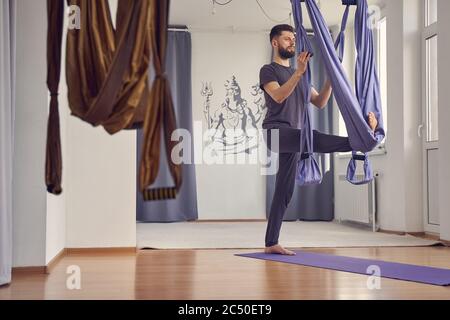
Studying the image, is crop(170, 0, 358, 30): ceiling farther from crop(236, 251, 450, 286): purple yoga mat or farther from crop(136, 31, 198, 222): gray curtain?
crop(236, 251, 450, 286): purple yoga mat

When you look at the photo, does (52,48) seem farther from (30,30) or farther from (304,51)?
(304,51)

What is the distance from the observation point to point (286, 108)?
3.52 m

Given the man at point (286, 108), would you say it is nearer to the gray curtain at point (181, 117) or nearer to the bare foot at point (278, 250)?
the bare foot at point (278, 250)

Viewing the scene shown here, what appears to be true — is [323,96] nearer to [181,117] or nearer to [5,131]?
[5,131]

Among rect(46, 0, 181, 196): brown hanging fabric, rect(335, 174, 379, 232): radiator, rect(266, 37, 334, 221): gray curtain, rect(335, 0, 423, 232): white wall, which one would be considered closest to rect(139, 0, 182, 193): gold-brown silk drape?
rect(46, 0, 181, 196): brown hanging fabric

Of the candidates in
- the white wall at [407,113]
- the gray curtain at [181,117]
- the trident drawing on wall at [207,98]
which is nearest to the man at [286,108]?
the white wall at [407,113]

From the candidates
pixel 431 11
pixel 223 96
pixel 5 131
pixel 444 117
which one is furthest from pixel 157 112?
pixel 223 96

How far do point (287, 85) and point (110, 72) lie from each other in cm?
142

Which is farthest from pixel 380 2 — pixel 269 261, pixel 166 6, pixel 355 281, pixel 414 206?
pixel 166 6

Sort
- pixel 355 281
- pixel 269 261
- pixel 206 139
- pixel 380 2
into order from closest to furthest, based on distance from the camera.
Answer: pixel 355 281 → pixel 269 261 → pixel 380 2 → pixel 206 139

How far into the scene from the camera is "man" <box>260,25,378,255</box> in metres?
3.43

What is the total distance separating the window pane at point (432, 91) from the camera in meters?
5.06

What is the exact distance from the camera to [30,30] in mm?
3156
